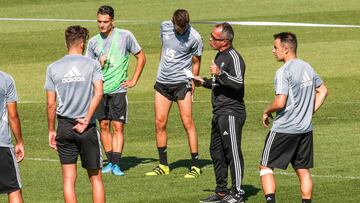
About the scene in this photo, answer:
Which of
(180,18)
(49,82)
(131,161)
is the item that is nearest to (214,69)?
(49,82)

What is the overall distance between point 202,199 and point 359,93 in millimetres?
10150

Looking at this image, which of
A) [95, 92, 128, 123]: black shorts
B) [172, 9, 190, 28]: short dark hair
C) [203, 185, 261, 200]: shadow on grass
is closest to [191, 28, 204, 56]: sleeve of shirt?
[172, 9, 190, 28]: short dark hair

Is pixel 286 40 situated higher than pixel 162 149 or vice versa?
pixel 286 40

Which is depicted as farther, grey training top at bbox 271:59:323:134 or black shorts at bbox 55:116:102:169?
grey training top at bbox 271:59:323:134

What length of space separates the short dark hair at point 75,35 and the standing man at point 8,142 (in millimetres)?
990

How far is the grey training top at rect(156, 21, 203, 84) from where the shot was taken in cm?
1739

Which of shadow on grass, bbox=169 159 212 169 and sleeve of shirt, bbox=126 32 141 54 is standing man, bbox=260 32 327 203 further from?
sleeve of shirt, bbox=126 32 141 54

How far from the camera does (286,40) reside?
13812 millimetres

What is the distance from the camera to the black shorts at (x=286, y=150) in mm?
13930

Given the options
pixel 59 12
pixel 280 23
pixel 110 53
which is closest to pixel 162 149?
pixel 110 53

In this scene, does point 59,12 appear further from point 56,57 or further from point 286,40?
point 286,40

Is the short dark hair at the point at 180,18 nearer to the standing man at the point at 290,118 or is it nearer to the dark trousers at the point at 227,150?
the dark trousers at the point at 227,150

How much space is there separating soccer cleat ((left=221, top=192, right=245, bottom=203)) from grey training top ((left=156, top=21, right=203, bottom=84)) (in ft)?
9.22

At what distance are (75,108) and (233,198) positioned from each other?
261 centimetres
